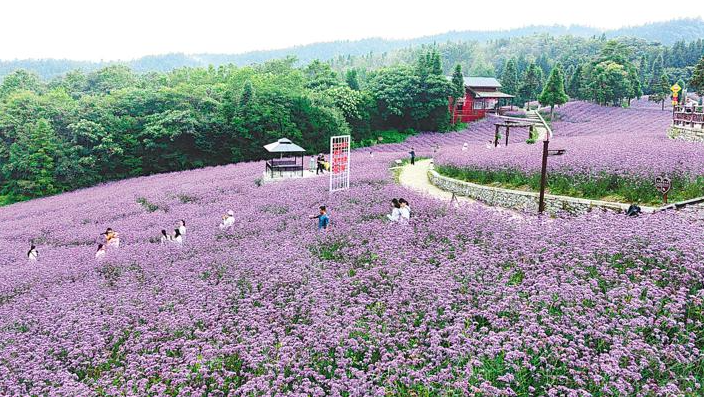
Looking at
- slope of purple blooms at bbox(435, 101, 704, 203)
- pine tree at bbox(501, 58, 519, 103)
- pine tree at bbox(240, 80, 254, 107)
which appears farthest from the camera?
pine tree at bbox(501, 58, 519, 103)

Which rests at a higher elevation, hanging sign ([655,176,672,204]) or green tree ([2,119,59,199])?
hanging sign ([655,176,672,204])

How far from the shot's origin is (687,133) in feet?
80.4

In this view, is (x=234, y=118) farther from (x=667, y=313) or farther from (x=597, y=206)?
(x=667, y=313)

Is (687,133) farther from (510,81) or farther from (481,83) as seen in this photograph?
(510,81)

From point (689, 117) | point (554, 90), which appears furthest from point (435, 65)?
point (689, 117)

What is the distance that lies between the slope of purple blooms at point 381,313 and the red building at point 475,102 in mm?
52029

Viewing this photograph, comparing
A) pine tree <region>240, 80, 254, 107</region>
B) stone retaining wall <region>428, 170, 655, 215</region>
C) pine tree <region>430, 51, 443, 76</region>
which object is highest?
pine tree <region>430, 51, 443, 76</region>

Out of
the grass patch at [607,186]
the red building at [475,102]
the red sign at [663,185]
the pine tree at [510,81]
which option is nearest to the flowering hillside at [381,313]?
the red sign at [663,185]

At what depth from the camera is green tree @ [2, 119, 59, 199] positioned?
36469 mm

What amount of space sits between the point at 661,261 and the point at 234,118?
3690 cm

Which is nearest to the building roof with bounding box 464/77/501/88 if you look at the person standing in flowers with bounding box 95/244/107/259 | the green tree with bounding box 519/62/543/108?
the green tree with bounding box 519/62/543/108

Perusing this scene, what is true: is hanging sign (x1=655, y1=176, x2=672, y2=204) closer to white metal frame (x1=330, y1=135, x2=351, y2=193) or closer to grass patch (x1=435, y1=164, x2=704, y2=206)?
grass patch (x1=435, y1=164, x2=704, y2=206)

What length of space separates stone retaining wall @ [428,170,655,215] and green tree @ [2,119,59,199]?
30.7 m

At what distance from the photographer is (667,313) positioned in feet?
21.5
